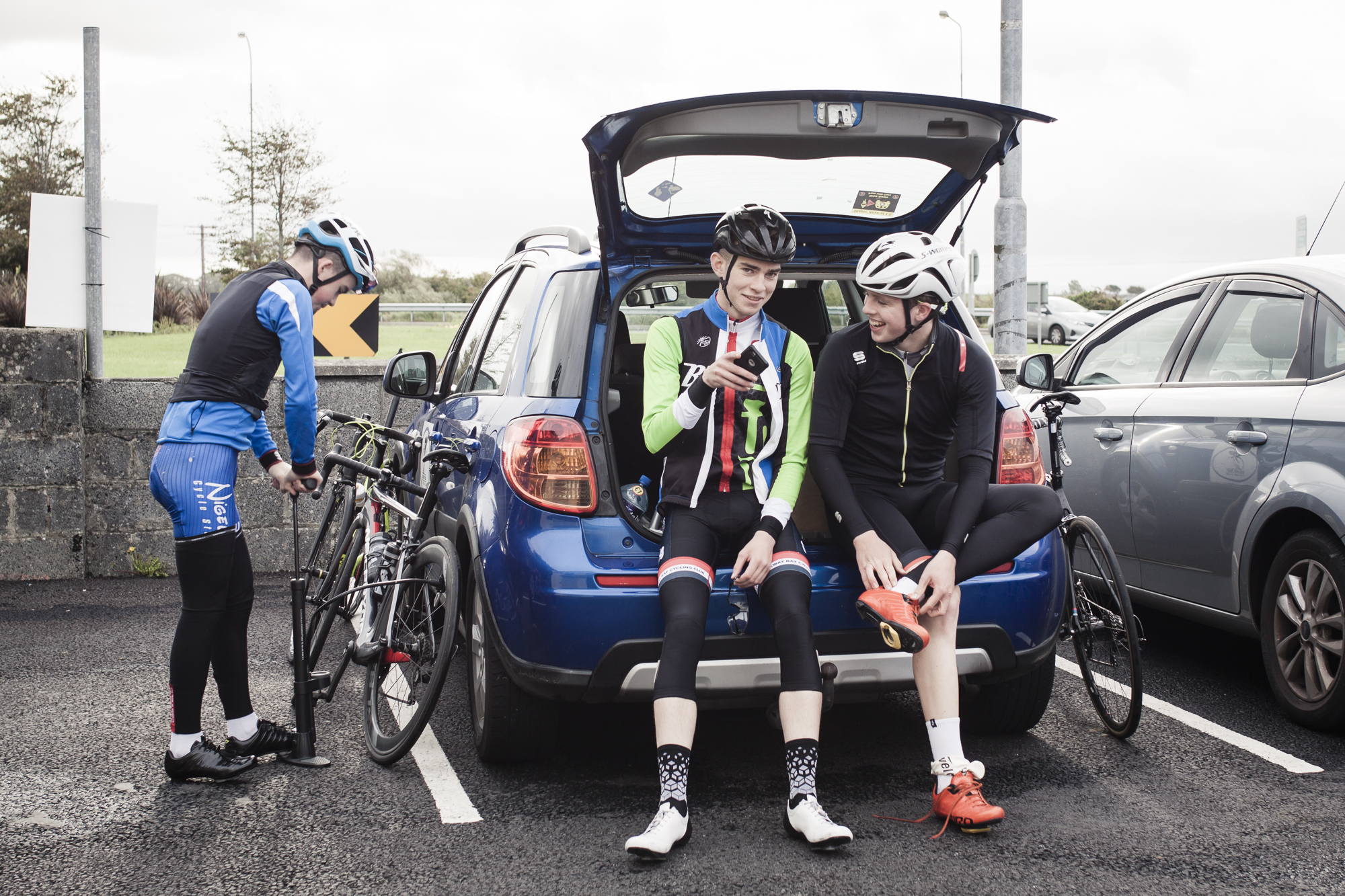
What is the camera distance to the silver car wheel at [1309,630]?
13.8 feet

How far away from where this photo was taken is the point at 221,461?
398 centimetres

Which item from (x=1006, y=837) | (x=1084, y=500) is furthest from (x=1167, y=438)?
(x=1006, y=837)

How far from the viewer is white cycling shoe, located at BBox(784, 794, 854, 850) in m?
3.25

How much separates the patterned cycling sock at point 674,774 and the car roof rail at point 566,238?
1.86 m

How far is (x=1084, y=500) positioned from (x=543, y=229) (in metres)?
2.87

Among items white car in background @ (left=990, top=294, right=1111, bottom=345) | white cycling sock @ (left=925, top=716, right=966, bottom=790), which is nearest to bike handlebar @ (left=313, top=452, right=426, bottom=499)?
white cycling sock @ (left=925, top=716, right=966, bottom=790)

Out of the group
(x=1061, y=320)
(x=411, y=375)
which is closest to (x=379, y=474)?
(x=411, y=375)

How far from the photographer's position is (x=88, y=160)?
7922mm

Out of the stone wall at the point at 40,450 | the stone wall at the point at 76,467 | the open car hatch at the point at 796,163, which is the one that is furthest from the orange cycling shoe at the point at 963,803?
the stone wall at the point at 40,450

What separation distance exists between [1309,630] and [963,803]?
174 cm

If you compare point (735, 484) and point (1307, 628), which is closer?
point (735, 484)

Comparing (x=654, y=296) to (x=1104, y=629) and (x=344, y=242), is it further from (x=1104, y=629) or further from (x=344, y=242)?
(x=1104, y=629)

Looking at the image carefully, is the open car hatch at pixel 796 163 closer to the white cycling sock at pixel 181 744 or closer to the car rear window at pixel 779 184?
the car rear window at pixel 779 184

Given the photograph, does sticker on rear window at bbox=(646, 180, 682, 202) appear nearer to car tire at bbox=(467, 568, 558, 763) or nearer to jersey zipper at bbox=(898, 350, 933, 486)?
jersey zipper at bbox=(898, 350, 933, 486)
